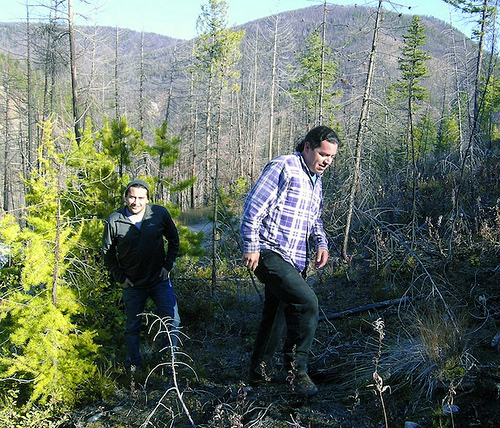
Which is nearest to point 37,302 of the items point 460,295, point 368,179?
point 460,295

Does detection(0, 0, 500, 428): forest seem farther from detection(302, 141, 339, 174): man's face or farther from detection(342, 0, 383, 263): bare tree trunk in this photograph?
detection(302, 141, 339, 174): man's face

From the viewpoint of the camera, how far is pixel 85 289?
14.1ft

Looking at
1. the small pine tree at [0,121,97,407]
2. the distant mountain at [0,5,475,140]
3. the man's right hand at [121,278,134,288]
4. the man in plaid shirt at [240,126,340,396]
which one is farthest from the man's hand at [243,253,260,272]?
the distant mountain at [0,5,475,140]

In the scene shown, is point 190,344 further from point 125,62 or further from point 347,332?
point 125,62

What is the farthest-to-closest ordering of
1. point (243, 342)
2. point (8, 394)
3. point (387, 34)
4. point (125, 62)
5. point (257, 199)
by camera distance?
point (125, 62)
point (387, 34)
point (243, 342)
point (8, 394)
point (257, 199)

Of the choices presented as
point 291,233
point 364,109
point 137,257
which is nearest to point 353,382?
point 291,233

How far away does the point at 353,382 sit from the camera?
11.0ft

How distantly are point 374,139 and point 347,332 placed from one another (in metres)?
4.71

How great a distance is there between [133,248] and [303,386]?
7.11 ft

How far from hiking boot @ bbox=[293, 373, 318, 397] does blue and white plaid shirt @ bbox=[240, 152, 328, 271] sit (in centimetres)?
86

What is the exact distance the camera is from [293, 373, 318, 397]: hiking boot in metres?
3.10

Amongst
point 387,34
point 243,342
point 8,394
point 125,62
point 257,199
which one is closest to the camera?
point 257,199

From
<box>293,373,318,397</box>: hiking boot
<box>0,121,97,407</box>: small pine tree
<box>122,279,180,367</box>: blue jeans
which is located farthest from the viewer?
<box>122,279,180,367</box>: blue jeans

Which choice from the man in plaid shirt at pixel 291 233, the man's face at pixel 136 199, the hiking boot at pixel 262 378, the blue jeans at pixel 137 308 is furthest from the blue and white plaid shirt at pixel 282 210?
the blue jeans at pixel 137 308
